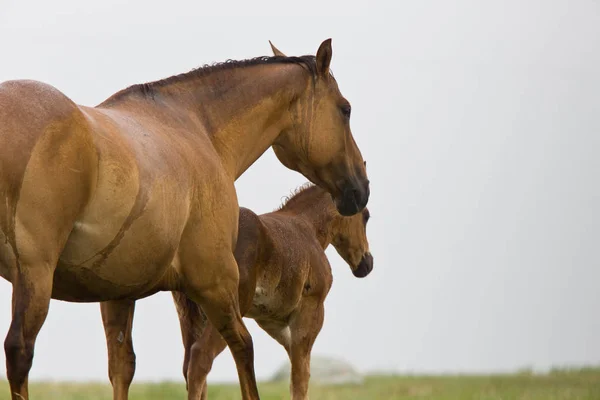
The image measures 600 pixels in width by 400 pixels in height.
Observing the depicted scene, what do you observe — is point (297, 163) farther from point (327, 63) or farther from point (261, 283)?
point (261, 283)

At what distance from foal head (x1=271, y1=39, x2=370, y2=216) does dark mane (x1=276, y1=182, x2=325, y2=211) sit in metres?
3.32

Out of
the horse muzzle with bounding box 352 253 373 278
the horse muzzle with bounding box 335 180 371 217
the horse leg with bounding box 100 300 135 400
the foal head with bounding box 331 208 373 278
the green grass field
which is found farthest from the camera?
the horse muzzle with bounding box 352 253 373 278

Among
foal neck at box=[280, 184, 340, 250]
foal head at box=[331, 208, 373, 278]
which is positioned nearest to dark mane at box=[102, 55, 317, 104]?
foal neck at box=[280, 184, 340, 250]

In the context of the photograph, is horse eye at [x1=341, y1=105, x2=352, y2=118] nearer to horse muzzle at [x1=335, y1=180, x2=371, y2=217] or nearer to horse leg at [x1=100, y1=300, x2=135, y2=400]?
horse muzzle at [x1=335, y1=180, x2=371, y2=217]

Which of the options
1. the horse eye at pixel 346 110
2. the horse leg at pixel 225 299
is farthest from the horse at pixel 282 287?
the horse eye at pixel 346 110

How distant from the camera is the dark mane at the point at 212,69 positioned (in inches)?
252

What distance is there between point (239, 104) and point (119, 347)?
1740 millimetres

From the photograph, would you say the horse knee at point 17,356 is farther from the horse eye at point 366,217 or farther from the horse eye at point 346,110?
the horse eye at point 366,217

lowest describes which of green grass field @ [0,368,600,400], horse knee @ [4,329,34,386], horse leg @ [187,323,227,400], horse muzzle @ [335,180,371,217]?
green grass field @ [0,368,600,400]

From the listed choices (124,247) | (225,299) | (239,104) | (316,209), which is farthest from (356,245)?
(124,247)

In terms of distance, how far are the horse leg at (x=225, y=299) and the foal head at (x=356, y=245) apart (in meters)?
4.62

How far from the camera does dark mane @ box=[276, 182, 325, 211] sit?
10609 millimetres

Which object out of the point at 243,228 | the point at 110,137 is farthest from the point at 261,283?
the point at 110,137

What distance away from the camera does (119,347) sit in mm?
6855
